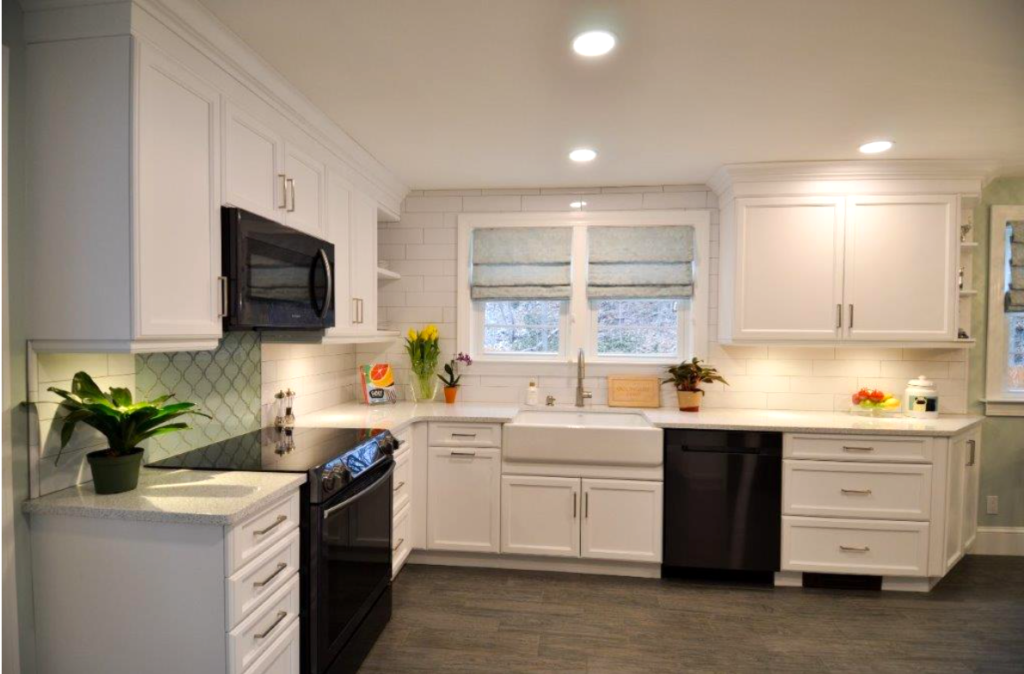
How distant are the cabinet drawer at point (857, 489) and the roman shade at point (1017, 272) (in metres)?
1.34

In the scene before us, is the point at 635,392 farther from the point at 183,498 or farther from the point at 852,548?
the point at 183,498

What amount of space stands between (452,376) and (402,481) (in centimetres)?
90

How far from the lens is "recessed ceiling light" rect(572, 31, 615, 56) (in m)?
1.80

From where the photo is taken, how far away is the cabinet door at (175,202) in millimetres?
1548

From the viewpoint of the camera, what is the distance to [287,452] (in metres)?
2.18

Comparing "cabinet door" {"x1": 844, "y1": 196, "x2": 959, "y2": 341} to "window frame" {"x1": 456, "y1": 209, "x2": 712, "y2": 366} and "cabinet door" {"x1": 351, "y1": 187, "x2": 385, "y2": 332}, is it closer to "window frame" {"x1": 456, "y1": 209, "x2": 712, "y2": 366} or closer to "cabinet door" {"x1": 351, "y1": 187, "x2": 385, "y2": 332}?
"window frame" {"x1": 456, "y1": 209, "x2": 712, "y2": 366}

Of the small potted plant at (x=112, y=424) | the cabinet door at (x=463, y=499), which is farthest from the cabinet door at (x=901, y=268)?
the small potted plant at (x=112, y=424)

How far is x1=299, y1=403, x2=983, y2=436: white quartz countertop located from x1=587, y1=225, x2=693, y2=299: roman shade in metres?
0.76

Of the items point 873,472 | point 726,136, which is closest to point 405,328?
point 726,136

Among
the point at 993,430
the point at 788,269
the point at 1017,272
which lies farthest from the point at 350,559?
the point at 1017,272

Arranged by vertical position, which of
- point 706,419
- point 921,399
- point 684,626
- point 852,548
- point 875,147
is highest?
point 875,147

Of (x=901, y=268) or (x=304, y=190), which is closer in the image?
(x=304, y=190)

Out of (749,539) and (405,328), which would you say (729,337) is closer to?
(749,539)

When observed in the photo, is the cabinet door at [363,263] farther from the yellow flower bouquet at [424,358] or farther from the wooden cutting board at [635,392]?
the wooden cutting board at [635,392]
